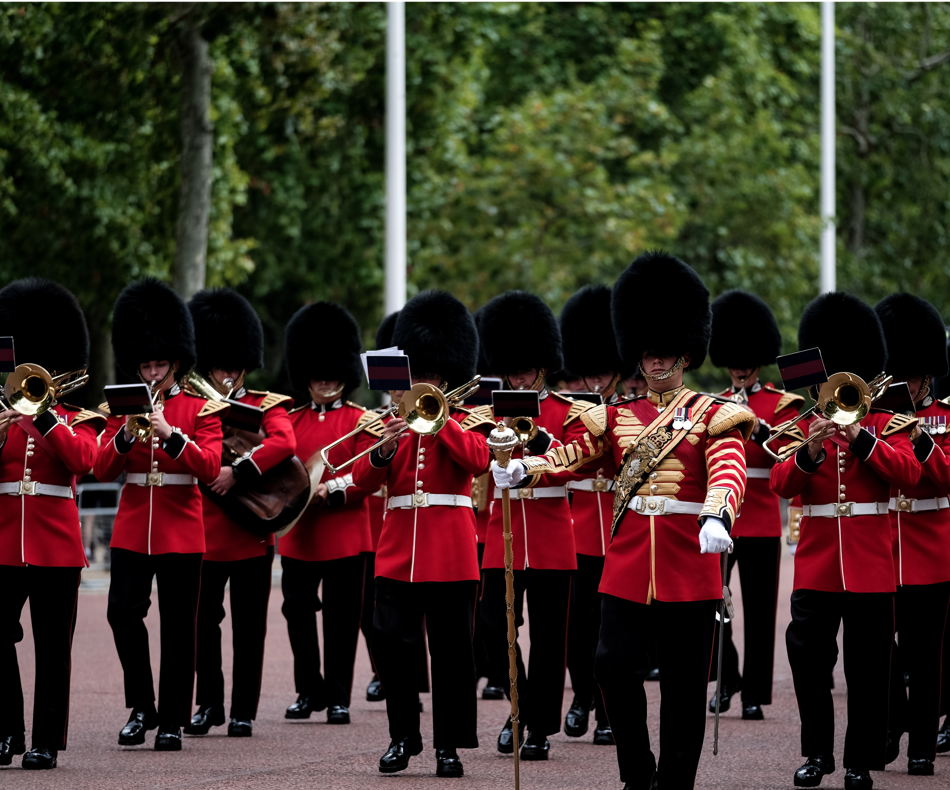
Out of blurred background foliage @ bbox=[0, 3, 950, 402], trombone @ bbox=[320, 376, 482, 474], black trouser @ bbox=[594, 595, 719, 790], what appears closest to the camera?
black trouser @ bbox=[594, 595, 719, 790]

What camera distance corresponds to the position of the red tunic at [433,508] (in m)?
6.66

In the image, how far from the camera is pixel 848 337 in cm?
693

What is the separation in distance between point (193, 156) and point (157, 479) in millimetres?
8479

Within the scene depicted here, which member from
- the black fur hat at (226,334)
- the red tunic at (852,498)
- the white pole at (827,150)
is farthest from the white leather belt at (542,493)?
the white pole at (827,150)

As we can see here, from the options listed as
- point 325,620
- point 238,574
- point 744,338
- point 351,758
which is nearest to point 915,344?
point 744,338

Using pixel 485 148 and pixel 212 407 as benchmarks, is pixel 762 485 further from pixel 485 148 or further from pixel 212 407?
pixel 485 148

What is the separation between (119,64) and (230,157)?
1806mm

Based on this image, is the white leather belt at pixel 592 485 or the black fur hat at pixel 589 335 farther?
the black fur hat at pixel 589 335

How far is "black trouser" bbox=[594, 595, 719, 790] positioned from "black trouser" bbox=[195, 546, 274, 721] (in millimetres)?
2537

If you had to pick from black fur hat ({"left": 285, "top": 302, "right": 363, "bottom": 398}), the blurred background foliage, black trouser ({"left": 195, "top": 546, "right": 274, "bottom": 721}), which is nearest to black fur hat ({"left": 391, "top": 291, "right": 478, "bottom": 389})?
black fur hat ({"left": 285, "top": 302, "right": 363, "bottom": 398})

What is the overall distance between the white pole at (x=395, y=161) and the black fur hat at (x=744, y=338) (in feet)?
15.7

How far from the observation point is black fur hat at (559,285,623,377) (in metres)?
8.51

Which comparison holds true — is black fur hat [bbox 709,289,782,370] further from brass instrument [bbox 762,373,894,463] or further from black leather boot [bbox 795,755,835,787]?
black leather boot [bbox 795,755,835,787]

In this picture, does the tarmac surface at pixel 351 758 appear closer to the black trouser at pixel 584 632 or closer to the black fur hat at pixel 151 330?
the black trouser at pixel 584 632
